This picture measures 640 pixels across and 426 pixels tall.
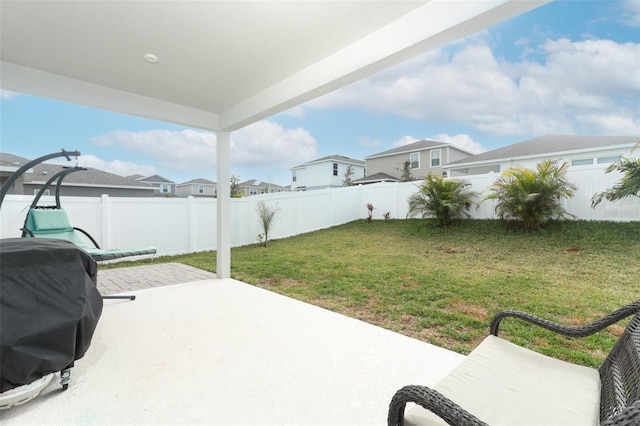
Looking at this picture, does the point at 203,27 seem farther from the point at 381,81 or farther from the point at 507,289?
the point at 381,81

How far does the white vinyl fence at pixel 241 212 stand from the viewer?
12.6 ft

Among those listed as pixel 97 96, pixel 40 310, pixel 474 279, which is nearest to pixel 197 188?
pixel 97 96

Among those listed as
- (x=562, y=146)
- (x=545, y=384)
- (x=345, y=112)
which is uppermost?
(x=345, y=112)

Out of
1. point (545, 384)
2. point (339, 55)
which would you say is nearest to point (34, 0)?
point (339, 55)

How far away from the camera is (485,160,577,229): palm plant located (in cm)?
401

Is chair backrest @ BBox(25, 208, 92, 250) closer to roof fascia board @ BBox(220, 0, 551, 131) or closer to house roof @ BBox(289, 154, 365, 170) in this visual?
roof fascia board @ BBox(220, 0, 551, 131)

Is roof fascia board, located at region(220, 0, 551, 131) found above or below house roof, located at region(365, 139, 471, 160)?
below

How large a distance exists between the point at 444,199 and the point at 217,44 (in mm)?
4342

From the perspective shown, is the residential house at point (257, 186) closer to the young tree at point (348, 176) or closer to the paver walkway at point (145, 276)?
the young tree at point (348, 176)

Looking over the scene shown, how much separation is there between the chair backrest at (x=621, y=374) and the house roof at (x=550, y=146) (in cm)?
424

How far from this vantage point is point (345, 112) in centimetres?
984

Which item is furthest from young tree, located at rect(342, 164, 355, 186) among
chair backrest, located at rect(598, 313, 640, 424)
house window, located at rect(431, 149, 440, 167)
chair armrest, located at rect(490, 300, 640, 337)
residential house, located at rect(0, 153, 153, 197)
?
chair backrest, located at rect(598, 313, 640, 424)

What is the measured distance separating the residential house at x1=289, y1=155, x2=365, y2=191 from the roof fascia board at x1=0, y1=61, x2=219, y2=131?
36.4 ft

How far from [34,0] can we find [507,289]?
16.2ft
